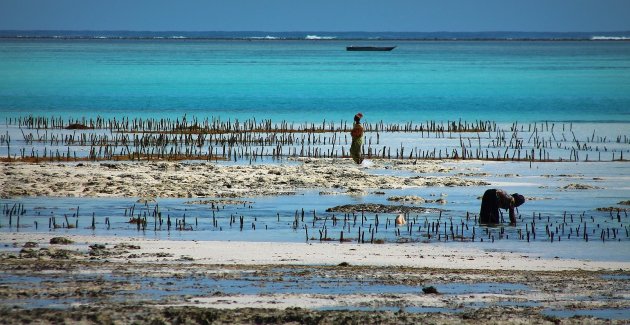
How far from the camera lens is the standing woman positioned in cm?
2698

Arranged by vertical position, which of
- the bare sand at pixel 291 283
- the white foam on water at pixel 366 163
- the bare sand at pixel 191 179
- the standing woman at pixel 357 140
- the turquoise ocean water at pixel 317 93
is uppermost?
the turquoise ocean water at pixel 317 93

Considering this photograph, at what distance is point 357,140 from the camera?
1075 inches

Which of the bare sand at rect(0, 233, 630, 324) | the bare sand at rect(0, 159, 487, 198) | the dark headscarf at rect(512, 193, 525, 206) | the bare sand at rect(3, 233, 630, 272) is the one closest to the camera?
the bare sand at rect(0, 233, 630, 324)

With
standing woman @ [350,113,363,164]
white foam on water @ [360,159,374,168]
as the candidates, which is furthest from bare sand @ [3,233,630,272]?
white foam on water @ [360,159,374,168]

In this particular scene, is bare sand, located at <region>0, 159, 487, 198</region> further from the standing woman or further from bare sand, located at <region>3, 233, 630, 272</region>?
bare sand, located at <region>3, 233, 630, 272</region>

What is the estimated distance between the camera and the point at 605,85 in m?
85.8

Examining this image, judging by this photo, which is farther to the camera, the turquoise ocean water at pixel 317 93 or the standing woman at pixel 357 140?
the turquoise ocean water at pixel 317 93

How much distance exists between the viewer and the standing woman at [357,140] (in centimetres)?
2698

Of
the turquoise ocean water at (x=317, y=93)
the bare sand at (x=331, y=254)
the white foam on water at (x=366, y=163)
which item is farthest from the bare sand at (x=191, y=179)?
the turquoise ocean water at (x=317, y=93)

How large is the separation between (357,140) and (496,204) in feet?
28.8

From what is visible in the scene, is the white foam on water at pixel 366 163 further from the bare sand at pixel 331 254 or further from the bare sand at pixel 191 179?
the bare sand at pixel 331 254

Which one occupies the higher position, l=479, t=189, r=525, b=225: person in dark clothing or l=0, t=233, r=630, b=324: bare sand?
l=479, t=189, r=525, b=225: person in dark clothing

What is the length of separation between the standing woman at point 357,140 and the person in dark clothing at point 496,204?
316 inches

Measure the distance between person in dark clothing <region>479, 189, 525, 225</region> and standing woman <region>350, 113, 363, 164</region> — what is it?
26.4ft
